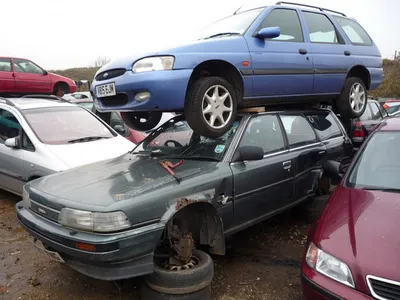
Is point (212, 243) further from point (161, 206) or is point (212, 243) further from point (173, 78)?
point (173, 78)

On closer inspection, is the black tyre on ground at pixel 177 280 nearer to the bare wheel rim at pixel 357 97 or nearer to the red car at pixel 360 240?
the red car at pixel 360 240

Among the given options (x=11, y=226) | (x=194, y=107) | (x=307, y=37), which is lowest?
(x=11, y=226)

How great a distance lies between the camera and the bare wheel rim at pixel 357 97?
17.0 ft

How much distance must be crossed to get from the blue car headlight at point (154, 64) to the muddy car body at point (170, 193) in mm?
807

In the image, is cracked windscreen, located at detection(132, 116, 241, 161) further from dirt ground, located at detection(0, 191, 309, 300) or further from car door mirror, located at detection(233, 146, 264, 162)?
dirt ground, located at detection(0, 191, 309, 300)

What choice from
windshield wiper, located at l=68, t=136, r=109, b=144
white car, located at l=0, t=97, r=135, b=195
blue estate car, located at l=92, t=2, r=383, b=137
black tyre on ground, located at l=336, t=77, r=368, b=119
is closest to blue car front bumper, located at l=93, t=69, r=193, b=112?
blue estate car, located at l=92, t=2, r=383, b=137

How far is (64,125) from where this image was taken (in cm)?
564

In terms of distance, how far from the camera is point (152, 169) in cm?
337

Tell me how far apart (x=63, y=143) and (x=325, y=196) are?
354 cm

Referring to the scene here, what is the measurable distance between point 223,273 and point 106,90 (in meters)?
2.21

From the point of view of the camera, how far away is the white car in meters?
4.80

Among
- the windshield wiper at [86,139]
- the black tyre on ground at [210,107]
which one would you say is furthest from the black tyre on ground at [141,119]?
the black tyre on ground at [210,107]

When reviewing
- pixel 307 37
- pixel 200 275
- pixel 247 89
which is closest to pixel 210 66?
pixel 247 89

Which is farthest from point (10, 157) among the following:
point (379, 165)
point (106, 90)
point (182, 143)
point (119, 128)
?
point (379, 165)
